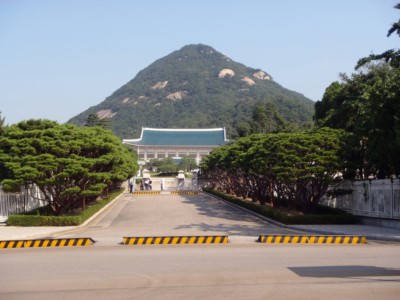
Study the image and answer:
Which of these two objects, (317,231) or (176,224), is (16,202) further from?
(317,231)

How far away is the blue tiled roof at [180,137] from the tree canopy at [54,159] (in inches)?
2593

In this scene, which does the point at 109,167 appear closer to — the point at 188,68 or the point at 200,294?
the point at 200,294

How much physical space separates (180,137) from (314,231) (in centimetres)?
7456

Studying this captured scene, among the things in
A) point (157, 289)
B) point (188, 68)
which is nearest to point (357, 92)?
point (157, 289)

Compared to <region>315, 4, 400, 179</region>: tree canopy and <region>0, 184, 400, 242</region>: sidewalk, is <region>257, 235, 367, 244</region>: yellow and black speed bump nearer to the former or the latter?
<region>0, 184, 400, 242</region>: sidewalk

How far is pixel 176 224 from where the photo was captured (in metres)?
22.8

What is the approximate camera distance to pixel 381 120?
19.3m

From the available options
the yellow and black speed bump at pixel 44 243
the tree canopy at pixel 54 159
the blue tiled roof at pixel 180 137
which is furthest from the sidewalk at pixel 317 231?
the blue tiled roof at pixel 180 137

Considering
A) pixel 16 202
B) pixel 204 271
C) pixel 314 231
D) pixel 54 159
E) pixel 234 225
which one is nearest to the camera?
pixel 204 271

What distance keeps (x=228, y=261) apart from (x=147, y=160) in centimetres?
8222

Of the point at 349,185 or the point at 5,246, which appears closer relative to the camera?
the point at 5,246

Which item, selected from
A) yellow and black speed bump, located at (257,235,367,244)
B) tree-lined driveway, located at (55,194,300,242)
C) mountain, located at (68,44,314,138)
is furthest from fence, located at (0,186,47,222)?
mountain, located at (68,44,314,138)

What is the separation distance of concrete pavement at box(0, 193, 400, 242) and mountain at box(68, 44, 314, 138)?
85034 millimetres

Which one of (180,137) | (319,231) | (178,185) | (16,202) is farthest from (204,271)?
(180,137)
